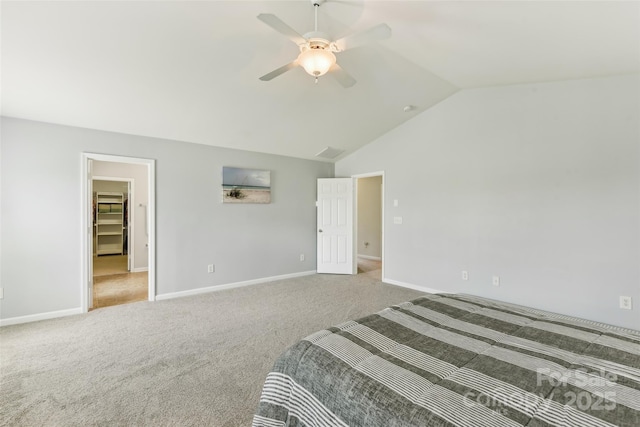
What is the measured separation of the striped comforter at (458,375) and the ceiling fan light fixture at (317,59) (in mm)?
1789

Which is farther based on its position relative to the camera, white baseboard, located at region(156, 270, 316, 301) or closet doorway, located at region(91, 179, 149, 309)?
closet doorway, located at region(91, 179, 149, 309)

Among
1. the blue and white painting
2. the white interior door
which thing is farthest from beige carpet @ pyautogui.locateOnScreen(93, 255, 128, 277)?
the white interior door

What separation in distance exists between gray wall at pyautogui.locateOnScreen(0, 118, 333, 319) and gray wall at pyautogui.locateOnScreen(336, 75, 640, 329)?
2.04 metres

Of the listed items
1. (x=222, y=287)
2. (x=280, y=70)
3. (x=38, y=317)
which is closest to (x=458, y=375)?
(x=280, y=70)

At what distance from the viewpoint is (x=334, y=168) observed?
239 inches

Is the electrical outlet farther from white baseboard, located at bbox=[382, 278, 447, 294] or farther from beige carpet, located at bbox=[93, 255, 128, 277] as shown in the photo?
beige carpet, located at bbox=[93, 255, 128, 277]

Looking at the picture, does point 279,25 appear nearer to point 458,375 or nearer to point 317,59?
→ point 317,59

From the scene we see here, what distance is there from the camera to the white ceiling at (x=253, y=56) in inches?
84.2

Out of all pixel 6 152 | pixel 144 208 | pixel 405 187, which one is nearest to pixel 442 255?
pixel 405 187

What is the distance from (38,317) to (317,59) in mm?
4226

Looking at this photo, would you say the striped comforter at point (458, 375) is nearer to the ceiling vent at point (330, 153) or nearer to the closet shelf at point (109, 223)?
the ceiling vent at point (330, 153)

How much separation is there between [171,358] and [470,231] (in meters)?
3.89

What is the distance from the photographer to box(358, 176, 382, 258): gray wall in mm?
7535

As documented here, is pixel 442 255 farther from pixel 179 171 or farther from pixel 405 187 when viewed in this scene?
pixel 179 171
